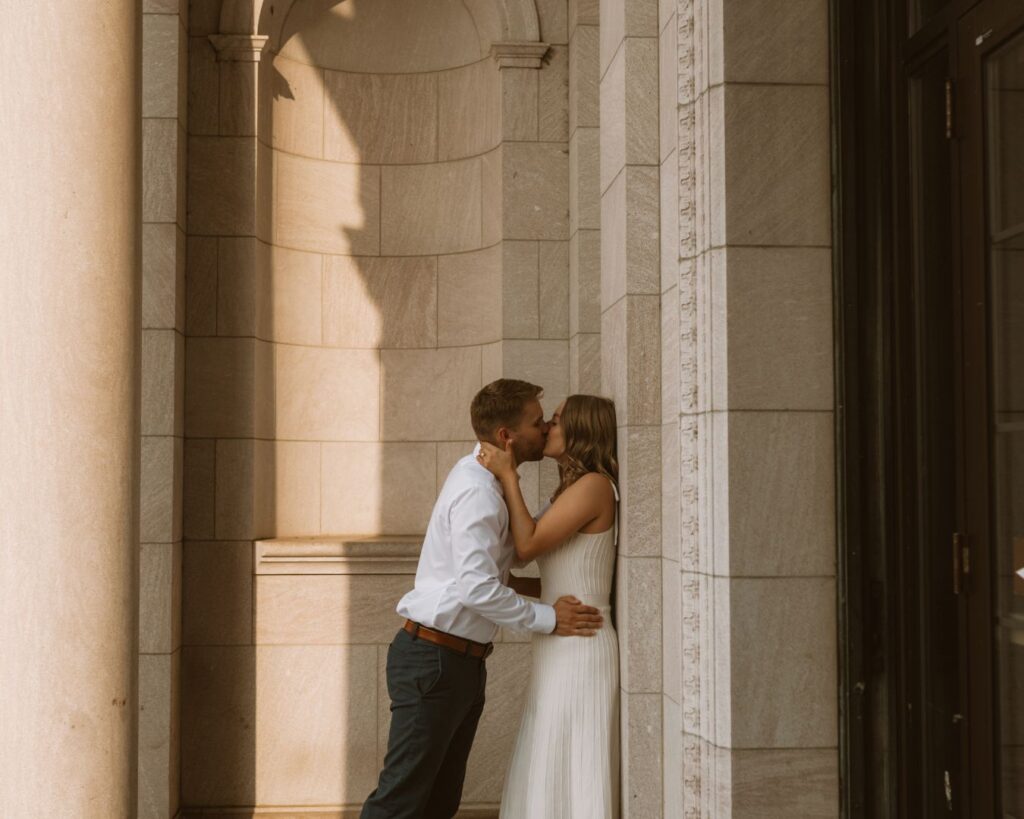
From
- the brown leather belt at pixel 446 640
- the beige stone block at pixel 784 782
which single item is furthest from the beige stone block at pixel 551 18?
the beige stone block at pixel 784 782

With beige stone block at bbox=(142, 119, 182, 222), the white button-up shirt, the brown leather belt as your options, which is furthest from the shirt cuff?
beige stone block at bbox=(142, 119, 182, 222)

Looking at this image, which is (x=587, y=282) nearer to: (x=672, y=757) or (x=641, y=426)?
(x=641, y=426)

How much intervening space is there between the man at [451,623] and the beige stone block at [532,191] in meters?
2.12

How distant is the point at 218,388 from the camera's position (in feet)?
22.3

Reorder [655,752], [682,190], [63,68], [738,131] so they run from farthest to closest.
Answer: [655,752] < [682,190] < [738,131] < [63,68]

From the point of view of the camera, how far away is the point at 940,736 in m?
3.97

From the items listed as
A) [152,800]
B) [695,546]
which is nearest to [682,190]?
[695,546]

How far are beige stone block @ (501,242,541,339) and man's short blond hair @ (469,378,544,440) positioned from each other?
1.84 metres

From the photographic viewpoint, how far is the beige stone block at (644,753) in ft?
16.3

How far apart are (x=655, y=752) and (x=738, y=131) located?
2.57 meters

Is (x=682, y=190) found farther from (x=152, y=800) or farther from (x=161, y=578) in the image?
(x=152, y=800)

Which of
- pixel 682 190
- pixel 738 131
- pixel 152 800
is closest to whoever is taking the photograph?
pixel 738 131

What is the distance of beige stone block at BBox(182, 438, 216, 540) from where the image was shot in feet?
22.1

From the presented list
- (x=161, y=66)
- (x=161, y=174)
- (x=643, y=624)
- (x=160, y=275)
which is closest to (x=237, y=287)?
(x=160, y=275)
